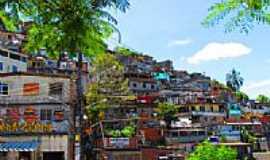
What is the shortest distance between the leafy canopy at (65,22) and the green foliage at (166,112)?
143ft

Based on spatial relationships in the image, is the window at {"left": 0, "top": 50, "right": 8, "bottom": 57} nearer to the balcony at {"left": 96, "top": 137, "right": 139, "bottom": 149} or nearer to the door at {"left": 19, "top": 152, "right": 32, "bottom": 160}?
the door at {"left": 19, "top": 152, "right": 32, "bottom": 160}

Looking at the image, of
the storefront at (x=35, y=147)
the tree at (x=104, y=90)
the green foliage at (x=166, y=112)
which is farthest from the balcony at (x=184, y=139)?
the storefront at (x=35, y=147)

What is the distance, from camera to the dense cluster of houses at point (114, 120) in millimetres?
32844

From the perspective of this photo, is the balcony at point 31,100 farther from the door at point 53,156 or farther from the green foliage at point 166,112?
the green foliage at point 166,112

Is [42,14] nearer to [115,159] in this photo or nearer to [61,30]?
[61,30]

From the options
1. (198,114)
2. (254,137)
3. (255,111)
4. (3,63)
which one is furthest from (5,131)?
(255,111)

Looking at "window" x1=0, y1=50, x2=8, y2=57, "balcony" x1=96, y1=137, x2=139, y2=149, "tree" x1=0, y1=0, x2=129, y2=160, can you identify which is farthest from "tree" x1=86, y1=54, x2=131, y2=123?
"tree" x1=0, y1=0, x2=129, y2=160

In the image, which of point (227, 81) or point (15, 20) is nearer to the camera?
point (15, 20)

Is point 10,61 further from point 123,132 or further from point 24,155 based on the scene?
point 24,155

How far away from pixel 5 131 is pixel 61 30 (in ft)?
103

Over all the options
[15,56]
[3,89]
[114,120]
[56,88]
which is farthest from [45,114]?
[15,56]

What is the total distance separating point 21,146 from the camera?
3256 cm

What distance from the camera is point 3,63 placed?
150ft

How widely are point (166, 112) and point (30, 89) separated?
16.2 meters
